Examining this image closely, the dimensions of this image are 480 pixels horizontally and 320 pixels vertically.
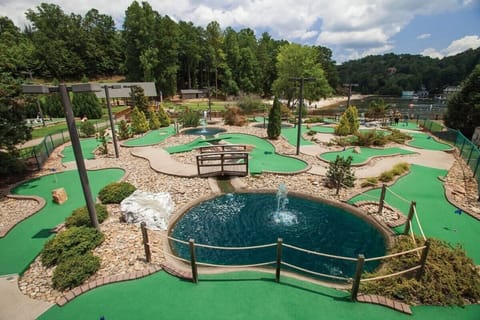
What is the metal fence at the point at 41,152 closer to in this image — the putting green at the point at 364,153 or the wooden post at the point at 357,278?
the wooden post at the point at 357,278

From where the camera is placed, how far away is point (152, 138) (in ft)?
57.3

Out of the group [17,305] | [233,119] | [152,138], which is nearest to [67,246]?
[17,305]

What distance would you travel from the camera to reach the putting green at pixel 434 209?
19.5ft

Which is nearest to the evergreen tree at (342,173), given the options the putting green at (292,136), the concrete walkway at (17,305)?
the putting green at (292,136)

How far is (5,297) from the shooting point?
430cm

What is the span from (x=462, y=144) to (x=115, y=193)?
58.7 ft

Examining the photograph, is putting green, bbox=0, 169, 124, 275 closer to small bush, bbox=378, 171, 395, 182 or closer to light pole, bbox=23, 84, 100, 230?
light pole, bbox=23, 84, 100, 230

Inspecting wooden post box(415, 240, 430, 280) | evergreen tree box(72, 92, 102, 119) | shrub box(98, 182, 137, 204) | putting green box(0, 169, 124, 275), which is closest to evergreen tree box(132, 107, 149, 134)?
putting green box(0, 169, 124, 275)

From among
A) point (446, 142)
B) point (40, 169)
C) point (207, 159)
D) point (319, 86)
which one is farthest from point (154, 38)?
point (446, 142)

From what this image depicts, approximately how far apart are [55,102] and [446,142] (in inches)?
1505

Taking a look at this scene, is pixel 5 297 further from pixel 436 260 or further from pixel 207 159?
pixel 436 260

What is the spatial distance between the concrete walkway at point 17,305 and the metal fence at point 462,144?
13324 mm

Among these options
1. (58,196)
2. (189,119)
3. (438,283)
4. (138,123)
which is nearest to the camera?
(438,283)

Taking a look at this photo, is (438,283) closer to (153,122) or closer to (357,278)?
(357,278)
